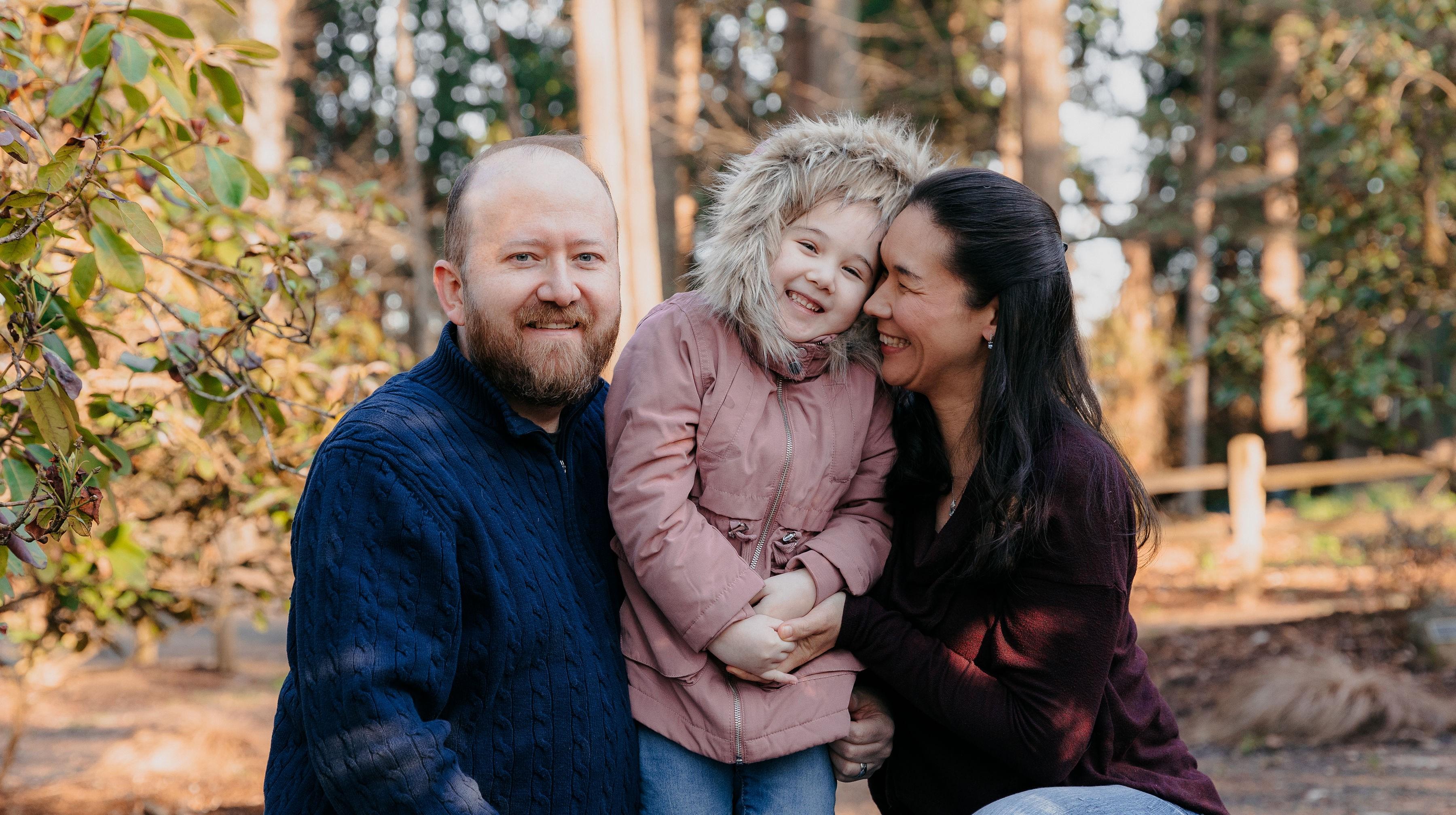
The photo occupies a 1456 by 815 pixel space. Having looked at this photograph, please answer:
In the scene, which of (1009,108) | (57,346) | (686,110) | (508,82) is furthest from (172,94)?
(508,82)

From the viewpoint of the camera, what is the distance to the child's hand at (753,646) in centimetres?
222

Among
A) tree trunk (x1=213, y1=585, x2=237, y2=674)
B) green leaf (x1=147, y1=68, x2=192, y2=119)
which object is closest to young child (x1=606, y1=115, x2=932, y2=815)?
green leaf (x1=147, y1=68, x2=192, y2=119)

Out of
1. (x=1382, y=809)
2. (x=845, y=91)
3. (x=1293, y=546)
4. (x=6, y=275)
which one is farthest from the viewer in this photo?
(x=1293, y=546)

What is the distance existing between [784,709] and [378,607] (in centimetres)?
88

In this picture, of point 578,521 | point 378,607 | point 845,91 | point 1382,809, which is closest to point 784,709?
point 578,521

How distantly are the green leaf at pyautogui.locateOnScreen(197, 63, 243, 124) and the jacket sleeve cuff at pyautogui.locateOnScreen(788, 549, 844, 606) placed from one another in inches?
63.7

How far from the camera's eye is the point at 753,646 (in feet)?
7.26

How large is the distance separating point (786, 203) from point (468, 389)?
81cm

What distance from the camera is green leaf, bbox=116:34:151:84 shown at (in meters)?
2.09

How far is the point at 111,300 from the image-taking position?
3229mm

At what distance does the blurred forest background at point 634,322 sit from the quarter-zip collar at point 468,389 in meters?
0.47

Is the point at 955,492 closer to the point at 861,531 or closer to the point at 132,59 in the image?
the point at 861,531

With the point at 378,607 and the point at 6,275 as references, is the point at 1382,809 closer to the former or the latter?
the point at 378,607

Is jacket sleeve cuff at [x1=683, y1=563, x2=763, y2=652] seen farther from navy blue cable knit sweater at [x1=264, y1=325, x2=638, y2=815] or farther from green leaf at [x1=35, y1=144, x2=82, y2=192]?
green leaf at [x1=35, y1=144, x2=82, y2=192]
